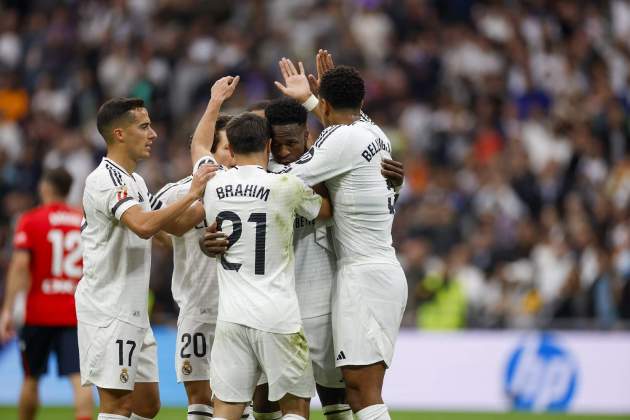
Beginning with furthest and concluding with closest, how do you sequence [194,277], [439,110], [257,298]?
[439,110], [194,277], [257,298]

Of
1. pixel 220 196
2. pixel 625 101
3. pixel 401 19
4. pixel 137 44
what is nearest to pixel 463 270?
pixel 625 101

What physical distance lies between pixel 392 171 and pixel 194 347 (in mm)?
1840

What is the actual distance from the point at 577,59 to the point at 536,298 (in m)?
5.16

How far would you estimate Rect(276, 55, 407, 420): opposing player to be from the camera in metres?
7.18

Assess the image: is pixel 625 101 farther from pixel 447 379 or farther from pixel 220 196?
pixel 220 196

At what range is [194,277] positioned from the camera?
7.89 meters

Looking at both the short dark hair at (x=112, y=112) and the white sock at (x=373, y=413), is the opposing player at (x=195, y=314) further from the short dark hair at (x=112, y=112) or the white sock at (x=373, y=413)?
the white sock at (x=373, y=413)

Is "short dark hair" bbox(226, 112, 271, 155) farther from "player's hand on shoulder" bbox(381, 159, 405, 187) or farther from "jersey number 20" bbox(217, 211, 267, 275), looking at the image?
"player's hand on shoulder" bbox(381, 159, 405, 187)

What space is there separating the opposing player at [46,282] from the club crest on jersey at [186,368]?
238 cm

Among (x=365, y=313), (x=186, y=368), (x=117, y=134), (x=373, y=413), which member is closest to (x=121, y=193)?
(x=117, y=134)

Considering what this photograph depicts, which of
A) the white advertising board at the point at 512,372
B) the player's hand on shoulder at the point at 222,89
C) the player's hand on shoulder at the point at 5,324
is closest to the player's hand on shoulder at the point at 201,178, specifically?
the player's hand on shoulder at the point at 222,89

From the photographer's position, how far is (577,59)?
18266 mm

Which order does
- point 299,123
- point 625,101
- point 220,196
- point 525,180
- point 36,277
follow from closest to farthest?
point 220,196 → point 299,123 → point 36,277 → point 525,180 → point 625,101

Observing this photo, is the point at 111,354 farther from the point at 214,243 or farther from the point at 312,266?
the point at 312,266
